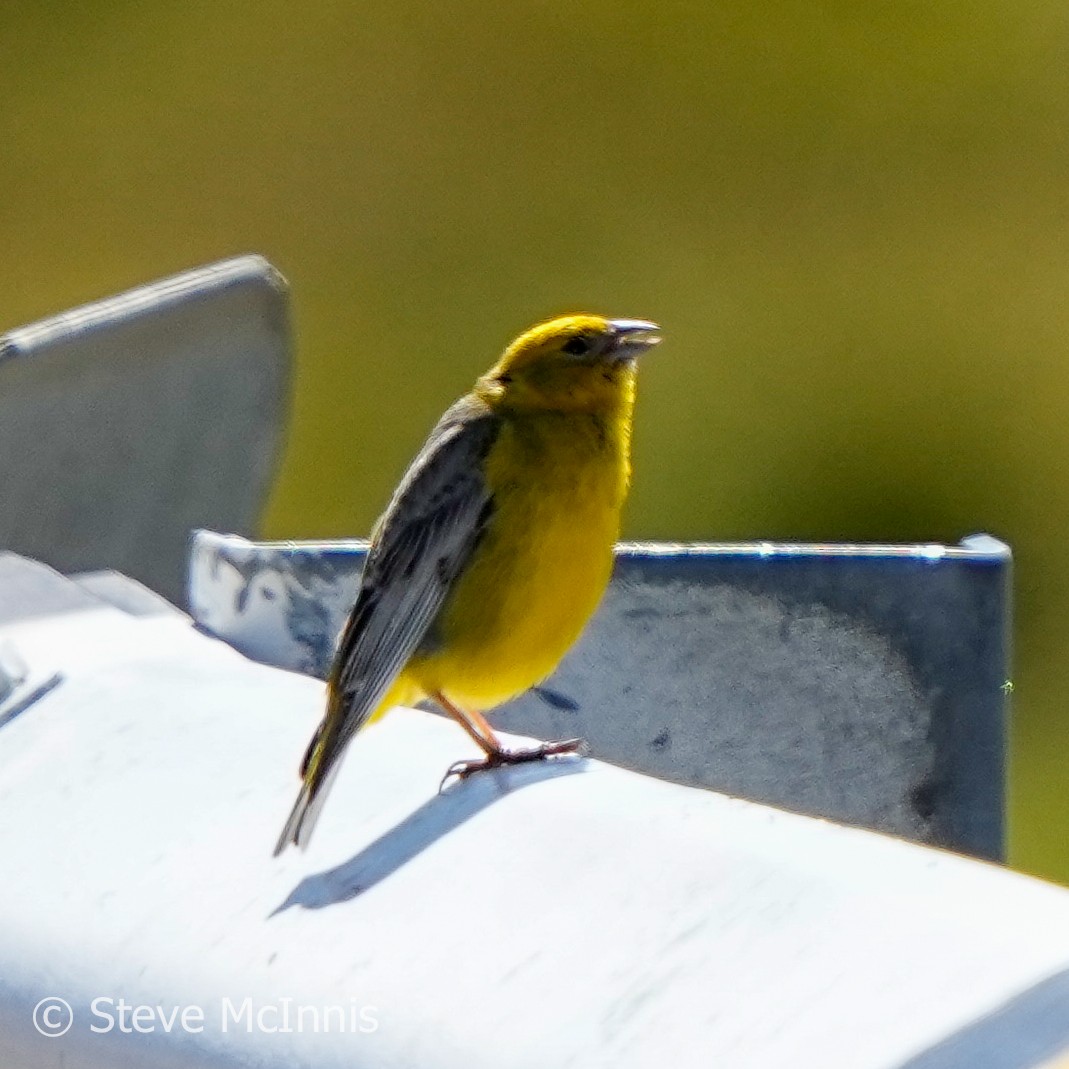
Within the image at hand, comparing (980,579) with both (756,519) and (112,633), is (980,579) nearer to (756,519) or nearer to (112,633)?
(112,633)

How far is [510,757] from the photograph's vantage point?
2.14 meters

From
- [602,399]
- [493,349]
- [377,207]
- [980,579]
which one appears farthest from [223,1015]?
[377,207]

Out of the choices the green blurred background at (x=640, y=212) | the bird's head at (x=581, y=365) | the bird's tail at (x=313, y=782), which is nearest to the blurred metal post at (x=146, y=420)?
the bird's head at (x=581, y=365)

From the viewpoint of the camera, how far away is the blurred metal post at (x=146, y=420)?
110 inches

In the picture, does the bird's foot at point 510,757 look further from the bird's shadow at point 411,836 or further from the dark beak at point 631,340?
the dark beak at point 631,340

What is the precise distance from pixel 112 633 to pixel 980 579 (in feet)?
3.31

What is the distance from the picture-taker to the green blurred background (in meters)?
7.54

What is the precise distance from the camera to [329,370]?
812cm

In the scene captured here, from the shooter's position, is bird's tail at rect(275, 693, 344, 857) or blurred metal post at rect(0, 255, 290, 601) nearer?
bird's tail at rect(275, 693, 344, 857)

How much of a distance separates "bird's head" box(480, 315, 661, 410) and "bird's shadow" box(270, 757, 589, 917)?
1080mm

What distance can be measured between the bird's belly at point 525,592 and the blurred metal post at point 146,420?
490mm

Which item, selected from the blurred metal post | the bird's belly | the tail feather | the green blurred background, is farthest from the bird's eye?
the green blurred background

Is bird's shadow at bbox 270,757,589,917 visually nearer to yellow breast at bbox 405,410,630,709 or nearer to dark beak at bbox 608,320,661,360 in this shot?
yellow breast at bbox 405,410,630,709

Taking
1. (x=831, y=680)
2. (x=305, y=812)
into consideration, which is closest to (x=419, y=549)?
(x=831, y=680)
